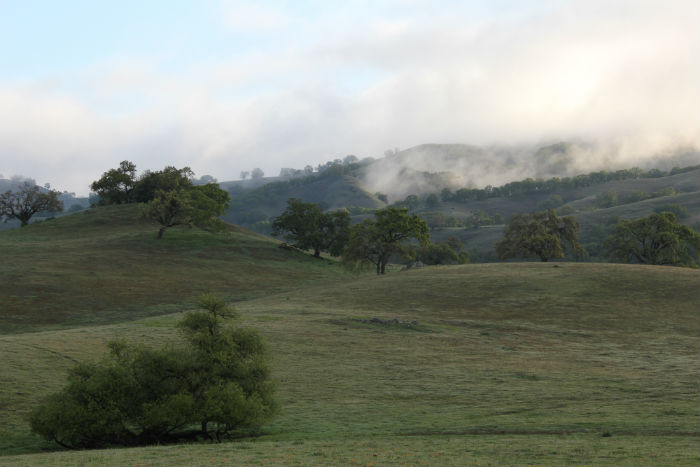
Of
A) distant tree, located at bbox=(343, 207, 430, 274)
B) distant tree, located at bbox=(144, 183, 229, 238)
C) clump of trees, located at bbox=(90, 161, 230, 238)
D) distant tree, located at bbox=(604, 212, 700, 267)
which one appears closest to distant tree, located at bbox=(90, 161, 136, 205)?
clump of trees, located at bbox=(90, 161, 230, 238)

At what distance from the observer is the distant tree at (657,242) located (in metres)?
101

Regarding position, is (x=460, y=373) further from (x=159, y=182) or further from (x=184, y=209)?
(x=159, y=182)

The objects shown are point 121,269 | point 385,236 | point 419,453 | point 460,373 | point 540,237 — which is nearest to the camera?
point 419,453

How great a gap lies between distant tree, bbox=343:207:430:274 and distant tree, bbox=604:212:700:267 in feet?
114

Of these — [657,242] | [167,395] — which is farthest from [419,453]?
[657,242]

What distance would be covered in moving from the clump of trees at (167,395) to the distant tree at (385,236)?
67.8 m

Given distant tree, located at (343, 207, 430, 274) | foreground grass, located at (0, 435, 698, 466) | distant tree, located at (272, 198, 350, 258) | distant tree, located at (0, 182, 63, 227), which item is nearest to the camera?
foreground grass, located at (0, 435, 698, 466)

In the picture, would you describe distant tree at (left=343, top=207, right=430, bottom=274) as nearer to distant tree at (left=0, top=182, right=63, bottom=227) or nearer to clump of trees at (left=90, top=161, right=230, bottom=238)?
clump of trees at (left=90, top=161, right=230, bottom=238)

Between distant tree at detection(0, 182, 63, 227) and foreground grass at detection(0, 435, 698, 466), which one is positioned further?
distant tree at detection(0, 182, 63, 227)

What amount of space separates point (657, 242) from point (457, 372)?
76285 millimetres

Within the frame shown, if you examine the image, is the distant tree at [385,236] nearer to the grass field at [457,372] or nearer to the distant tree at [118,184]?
the grass field at [457,372]

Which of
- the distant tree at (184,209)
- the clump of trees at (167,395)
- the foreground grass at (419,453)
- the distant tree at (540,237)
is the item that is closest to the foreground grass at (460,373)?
the foreground grass at (419,453)

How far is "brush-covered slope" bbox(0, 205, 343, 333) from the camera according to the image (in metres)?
67.4

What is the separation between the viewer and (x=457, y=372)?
1615 inches
